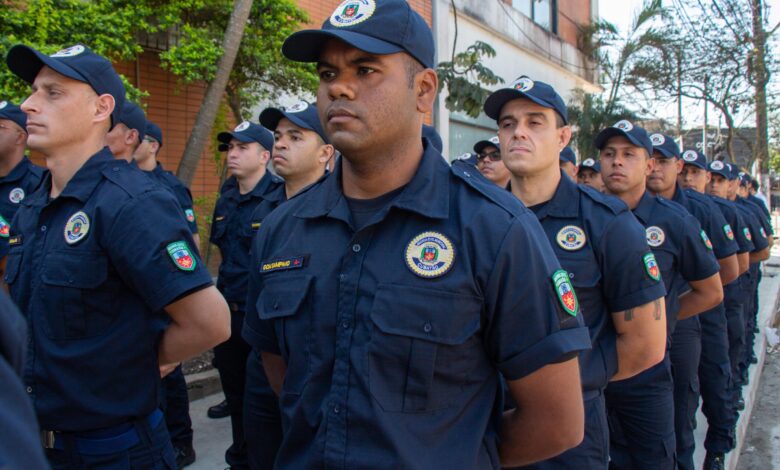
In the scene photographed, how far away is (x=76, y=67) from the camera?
257 cm

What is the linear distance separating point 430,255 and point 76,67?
1.76 m

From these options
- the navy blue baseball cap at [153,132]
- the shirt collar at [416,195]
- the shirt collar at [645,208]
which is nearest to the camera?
the shirt collar at [416,195]

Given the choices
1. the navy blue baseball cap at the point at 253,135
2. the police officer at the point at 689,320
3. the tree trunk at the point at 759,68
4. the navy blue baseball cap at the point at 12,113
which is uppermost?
the tree trunk at the point at 759,68

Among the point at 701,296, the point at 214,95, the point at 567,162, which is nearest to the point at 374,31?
the point at 701,296

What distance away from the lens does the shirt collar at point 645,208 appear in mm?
4073

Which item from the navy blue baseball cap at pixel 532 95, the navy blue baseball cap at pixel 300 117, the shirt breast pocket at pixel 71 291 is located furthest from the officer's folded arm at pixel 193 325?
the navy blue baseball cap at pixel 300 117

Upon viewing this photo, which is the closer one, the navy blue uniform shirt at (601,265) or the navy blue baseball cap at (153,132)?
the navy blue uniform shirt at (601,265)

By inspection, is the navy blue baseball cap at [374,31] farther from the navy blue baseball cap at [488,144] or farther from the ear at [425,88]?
the navy blue baseball cap at [488,144]

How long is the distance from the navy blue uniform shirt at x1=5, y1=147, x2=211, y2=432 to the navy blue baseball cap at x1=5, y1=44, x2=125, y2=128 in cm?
39

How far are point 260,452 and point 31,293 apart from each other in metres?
1.55

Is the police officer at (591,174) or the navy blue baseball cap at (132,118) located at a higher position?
the navy blue baseball cap at (132,118)

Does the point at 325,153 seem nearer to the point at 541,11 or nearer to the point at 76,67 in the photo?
the point at 76,67

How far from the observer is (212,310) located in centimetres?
247

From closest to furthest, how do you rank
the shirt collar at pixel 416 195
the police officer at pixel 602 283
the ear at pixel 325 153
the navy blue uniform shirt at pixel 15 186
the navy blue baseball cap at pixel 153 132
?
the shirt collar at pixel 416 195
the police officer at pixel 602 283
the navy blue uniform shirt at pixel 15 186
the ear at pixel 325 153
the navy blue baseball cap at pixel 153 132
